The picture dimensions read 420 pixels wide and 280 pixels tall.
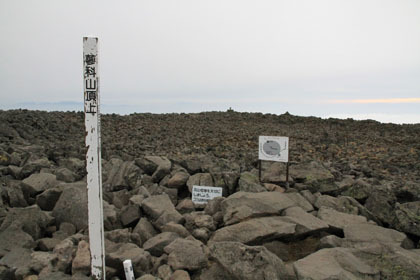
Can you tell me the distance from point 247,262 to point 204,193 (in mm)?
2660

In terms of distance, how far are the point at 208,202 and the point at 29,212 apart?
2804mm

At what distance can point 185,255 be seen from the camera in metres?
4.27

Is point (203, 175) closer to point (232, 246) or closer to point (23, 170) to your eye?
point (232, 246)

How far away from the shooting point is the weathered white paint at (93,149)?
3.79 meters

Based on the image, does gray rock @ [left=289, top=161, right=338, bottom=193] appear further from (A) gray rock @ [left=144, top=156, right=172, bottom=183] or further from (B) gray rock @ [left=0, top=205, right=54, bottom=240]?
(B) gray rock @ [left=0, top=205, right=54, bottom=240]

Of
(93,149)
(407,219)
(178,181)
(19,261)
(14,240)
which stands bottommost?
(19,261)

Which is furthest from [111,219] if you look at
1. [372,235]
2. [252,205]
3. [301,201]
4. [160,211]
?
[372,235]

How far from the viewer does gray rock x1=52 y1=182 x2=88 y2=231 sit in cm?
544

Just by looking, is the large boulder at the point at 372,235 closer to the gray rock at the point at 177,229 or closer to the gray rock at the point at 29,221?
the gray rock at the point at 177,229

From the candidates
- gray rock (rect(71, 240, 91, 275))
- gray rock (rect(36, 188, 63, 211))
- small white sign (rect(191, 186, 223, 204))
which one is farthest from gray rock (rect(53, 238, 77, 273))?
small white sign (rect(191, 186, 223, 204))

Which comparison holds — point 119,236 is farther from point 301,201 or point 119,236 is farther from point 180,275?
point 301,201

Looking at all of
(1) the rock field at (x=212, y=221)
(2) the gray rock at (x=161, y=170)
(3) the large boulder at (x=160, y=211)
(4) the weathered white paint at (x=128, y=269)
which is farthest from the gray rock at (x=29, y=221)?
(2) the gray rock at (x=161, y=170)

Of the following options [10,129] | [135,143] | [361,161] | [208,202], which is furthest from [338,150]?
[10,129]

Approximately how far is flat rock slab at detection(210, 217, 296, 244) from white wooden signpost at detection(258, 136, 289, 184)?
7.20ft
